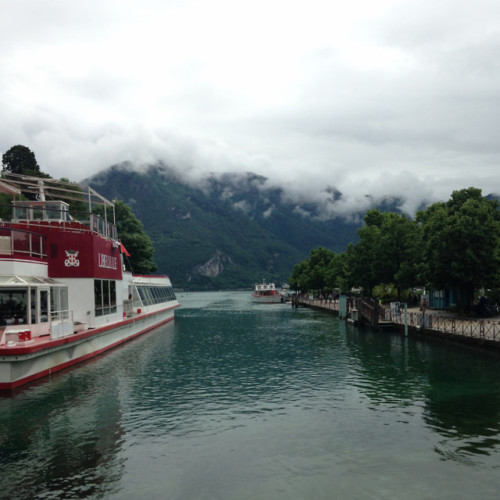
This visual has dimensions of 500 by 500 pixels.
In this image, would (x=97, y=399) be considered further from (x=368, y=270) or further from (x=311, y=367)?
(x=368, y=270)

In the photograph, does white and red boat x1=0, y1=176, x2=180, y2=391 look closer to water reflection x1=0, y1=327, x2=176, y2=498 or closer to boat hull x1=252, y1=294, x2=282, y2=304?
water reflection x1=0, y1=327, x2=176, y2=498

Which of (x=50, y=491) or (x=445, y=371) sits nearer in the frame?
(x=50, y=491)

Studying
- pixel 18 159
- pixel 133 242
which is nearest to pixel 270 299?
pixel 133 242

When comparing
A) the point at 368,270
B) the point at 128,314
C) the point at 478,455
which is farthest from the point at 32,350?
the point at 368,270

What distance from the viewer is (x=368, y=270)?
224 feet

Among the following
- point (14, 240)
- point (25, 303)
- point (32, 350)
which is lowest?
point (32, 350)

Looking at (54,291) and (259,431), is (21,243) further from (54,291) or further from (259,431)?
(259,431)

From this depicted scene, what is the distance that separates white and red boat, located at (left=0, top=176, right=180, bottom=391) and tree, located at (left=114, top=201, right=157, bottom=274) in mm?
39935

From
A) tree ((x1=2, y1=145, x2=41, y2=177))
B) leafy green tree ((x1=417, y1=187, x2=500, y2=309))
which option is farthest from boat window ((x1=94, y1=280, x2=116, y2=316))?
tree ((x1=2, y1=145, x2=41, y2=177))

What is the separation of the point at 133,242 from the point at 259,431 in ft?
226

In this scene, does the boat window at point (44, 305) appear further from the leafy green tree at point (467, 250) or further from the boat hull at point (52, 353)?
the leafy green tree at point (467, 250)

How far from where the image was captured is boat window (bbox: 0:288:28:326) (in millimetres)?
24831

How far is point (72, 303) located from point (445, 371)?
23845 millimetres

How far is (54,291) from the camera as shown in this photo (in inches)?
1144
